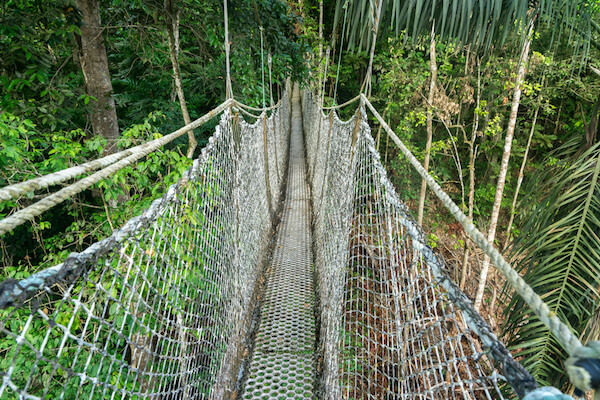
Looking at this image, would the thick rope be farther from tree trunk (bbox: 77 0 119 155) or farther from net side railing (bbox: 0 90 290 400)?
tree trunk (bbox: 77 0 119 155)

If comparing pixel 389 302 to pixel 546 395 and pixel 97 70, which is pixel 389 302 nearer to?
pixel 546 395

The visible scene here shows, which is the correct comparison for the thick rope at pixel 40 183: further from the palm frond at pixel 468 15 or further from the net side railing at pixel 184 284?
the palm frond at pixel 468 15

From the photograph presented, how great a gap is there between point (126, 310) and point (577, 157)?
6.15 ft

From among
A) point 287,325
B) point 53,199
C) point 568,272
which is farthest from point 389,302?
point 53,199

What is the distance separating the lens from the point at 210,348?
4.66ft

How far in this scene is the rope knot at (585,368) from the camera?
32 centimetres

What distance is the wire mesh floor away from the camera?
1689mm

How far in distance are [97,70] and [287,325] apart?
270 cm

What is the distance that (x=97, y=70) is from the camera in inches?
109

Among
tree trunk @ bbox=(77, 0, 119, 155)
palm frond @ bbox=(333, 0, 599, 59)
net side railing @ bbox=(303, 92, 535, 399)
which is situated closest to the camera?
net side railing @ bbox=(303, 92, 535, 399)

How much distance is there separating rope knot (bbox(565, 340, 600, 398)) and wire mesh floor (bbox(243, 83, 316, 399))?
1556mm

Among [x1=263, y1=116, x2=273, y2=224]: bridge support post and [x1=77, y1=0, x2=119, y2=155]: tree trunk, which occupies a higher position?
[x1=77, y1=0, x2=119, y2=155]: tree trunk

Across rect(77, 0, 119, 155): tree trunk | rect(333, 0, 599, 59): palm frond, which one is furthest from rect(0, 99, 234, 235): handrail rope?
rect(77, 0, 119, 155): tree trunk

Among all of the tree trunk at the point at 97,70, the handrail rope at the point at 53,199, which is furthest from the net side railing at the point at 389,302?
the tree trunk at the point at 97,70
